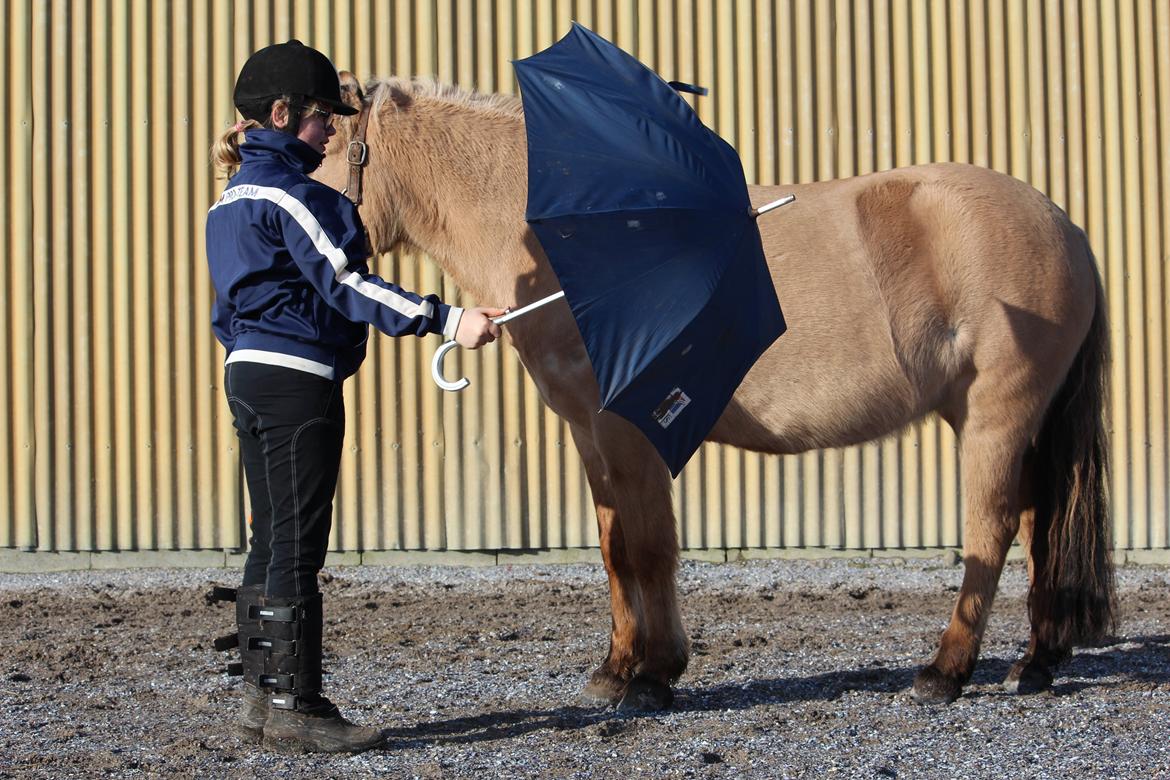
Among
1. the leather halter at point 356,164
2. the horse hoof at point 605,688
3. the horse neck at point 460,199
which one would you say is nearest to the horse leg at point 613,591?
the horse hoof at point 605,688

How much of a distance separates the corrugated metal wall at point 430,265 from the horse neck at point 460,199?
2665 millimetres

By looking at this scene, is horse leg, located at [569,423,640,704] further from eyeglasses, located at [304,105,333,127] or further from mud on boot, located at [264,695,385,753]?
eyeglasses, located at [304,105,333,127]

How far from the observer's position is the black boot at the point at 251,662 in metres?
3.50

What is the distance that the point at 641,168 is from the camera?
3.47 metres

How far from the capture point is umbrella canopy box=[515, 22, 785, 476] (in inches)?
133

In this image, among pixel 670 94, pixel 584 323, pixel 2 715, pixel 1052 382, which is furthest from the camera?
pixel 1052 382

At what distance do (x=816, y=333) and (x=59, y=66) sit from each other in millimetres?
4842

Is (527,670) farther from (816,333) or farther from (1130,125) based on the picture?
(1130,125)

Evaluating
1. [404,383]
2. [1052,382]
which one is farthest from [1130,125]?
[404,383]

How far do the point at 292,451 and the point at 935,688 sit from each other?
7.23 feet

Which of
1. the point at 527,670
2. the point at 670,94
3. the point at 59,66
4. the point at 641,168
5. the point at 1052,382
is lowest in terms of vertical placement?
the point at 527,670

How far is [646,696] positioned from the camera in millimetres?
4047

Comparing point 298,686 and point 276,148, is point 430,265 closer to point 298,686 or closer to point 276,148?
point 276,148

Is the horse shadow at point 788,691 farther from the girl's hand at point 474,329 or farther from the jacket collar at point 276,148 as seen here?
the jacket collar at point 276,148
